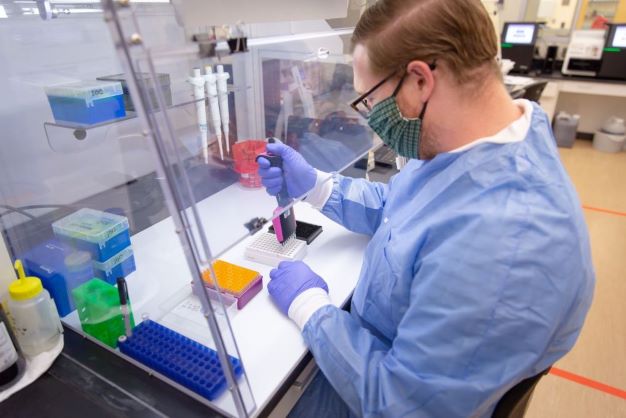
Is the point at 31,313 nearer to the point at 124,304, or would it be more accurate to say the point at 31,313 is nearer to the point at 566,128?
the point at 124,304

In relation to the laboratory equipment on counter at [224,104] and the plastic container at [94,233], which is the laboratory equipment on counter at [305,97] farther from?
the plastic container at [94,233]

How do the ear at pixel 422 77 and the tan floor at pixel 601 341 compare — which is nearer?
the ear at pixel 422 77

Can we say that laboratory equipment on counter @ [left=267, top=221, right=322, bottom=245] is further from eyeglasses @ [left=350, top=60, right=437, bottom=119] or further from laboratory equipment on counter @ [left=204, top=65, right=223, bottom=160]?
eyeglasses @ [left=350, top=60, right=437, bottom=119]

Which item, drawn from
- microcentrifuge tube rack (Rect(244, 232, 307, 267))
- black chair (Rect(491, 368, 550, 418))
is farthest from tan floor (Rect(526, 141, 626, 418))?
microcentrifuge tube rack (Rect(244, 232, 307, 267))

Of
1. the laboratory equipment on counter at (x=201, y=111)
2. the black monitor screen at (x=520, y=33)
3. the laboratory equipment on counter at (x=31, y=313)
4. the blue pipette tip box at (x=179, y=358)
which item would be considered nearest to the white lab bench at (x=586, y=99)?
the black monitor screen at (x=520, y=33)

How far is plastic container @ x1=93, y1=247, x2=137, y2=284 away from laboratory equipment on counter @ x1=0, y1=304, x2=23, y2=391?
220 mm

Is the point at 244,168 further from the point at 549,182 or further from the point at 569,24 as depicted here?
the point at 569,24

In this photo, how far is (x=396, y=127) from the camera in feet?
2.96

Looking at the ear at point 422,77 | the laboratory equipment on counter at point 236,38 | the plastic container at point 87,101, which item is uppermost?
the laboratory equipment on counter at point 236,38

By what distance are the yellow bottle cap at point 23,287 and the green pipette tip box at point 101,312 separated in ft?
0.30

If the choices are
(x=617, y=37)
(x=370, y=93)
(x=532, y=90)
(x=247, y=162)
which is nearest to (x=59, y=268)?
(x=247, y=162)

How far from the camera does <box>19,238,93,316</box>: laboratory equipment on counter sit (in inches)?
36.9

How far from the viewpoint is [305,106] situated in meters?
A: 1.57

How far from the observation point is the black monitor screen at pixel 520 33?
446 cm
